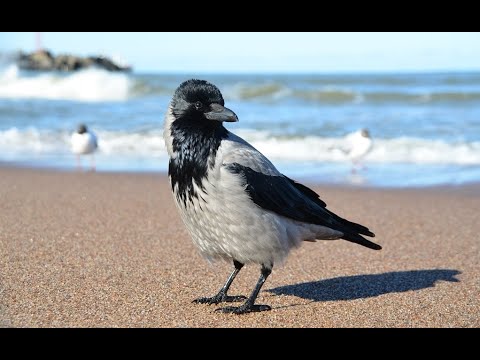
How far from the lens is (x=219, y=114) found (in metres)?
4.18

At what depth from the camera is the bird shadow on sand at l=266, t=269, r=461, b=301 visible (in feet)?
15.7

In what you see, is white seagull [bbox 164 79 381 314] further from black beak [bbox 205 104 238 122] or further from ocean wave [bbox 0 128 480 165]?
ocean wave [bbox 0 128 480 165]

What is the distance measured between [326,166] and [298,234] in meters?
7.56

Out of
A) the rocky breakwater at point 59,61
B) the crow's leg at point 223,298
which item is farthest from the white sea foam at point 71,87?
the rocky breakwater at point 59,61

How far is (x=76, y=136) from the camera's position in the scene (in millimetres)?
12008

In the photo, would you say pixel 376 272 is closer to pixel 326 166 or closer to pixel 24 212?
pixel 24 212

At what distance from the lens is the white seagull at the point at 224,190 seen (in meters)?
4.12

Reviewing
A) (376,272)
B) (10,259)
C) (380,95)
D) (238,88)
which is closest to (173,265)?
(10,259)

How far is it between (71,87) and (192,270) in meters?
29.1

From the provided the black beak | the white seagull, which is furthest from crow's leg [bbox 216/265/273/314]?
the black beak

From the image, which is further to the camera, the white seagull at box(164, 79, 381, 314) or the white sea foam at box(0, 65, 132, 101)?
the white sea foam at box(0, 65, 132, 101)

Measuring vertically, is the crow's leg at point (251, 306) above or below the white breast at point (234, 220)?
below

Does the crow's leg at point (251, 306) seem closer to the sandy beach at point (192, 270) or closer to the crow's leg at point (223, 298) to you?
the sandy beach at point (192, 270)

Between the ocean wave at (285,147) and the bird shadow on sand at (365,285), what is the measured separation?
6.71 meters
